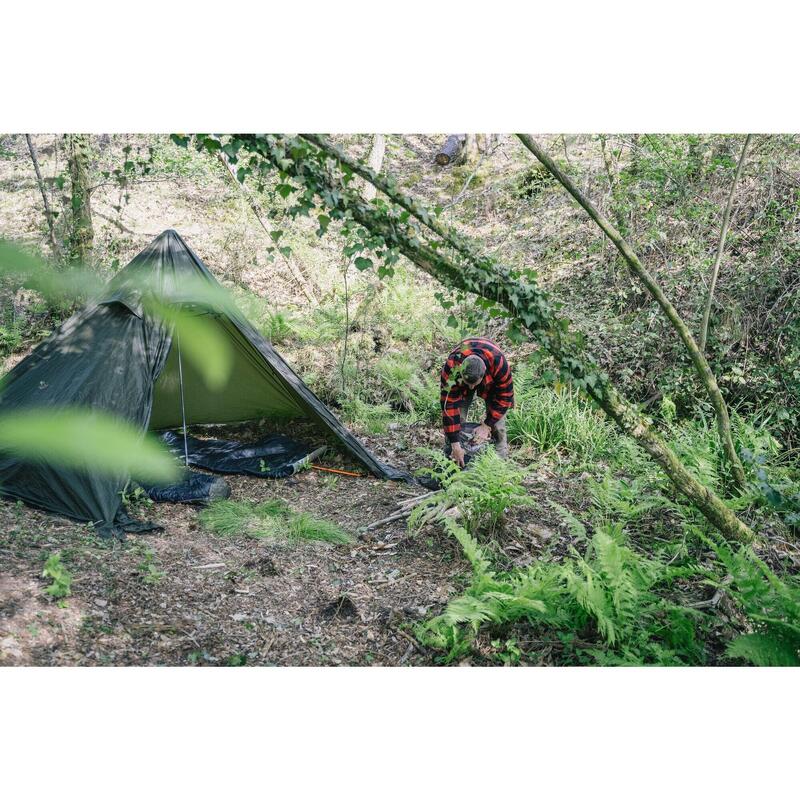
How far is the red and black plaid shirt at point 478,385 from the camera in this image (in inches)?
159

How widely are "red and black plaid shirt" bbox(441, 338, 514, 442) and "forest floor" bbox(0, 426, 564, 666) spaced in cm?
72

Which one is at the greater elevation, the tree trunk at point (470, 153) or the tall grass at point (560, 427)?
the tree trunk at point (470, 153)

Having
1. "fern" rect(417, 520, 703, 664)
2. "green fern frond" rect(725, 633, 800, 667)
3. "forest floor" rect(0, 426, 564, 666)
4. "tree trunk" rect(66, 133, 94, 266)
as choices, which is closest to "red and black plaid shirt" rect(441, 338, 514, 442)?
"forest floor" rect(0, 426, 564, 666)

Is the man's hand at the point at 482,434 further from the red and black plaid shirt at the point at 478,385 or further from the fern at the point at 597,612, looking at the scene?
the fern at the point at 597,612

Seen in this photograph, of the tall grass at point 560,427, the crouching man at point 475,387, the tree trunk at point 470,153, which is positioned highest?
the tree trunk at point 470,153

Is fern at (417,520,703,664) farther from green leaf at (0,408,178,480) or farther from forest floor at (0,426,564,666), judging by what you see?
green leaf at (0,408,178,480)

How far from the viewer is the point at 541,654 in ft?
8.95

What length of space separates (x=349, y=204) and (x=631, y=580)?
1977 millimetres

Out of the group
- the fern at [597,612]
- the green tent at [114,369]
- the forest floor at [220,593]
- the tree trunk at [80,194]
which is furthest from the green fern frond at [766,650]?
the tree trunk at [80,194]

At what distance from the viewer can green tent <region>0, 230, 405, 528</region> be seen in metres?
3.60

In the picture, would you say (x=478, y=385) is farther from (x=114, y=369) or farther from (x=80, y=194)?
(x=80, y=194)

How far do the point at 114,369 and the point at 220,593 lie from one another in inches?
67.0

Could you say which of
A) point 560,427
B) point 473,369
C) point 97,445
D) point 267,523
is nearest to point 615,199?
point 560,427
